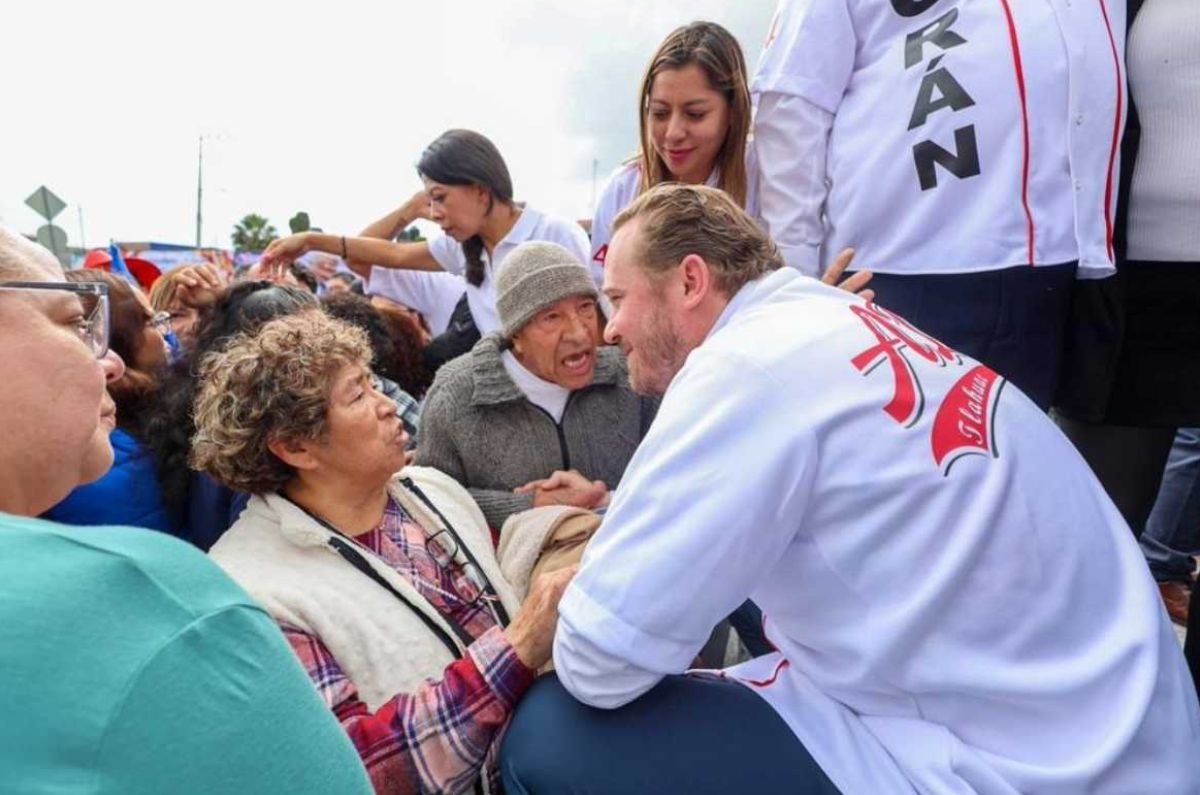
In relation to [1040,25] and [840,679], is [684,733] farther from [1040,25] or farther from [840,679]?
[1040,25]

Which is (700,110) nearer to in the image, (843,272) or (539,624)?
(843,272)

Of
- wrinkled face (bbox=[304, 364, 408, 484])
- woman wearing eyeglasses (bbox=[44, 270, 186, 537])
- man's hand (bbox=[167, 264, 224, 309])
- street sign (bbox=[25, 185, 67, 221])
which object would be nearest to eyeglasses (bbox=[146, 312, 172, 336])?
woman wearing eyeglasses (bbox=[44, 270, 186, 537])

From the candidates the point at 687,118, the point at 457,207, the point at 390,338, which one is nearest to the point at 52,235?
the point at 390,338

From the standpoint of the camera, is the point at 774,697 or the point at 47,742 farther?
the point at 774,697

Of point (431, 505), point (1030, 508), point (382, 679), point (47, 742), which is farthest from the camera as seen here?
point (431, 505)

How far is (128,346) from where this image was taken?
106 inches

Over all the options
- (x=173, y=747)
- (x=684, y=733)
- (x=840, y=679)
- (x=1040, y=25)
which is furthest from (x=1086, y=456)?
(x=173, y=747)

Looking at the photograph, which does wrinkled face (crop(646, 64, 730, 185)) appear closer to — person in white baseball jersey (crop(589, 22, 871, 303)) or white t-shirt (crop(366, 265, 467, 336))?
person in white baseball jersey (crop(589, 22, 871, 303))

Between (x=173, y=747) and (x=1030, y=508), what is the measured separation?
124 cm

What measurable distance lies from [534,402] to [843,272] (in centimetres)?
96

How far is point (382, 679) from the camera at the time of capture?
1.85m

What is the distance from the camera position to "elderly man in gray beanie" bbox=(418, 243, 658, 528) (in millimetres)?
2662

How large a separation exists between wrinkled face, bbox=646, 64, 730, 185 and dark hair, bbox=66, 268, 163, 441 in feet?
5.28

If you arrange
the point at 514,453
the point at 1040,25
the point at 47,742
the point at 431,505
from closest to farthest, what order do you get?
the point at 47,742
the point at 1040,25
the point at 431,505
the point at 514,453
